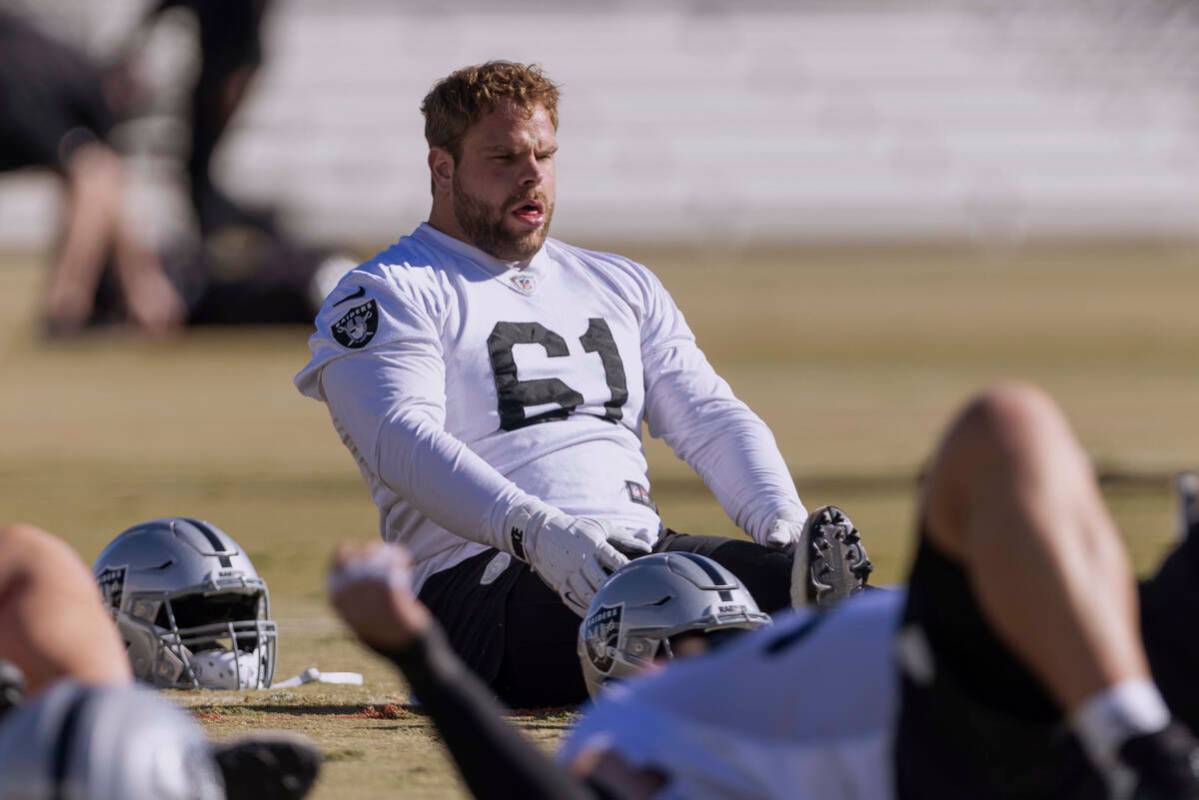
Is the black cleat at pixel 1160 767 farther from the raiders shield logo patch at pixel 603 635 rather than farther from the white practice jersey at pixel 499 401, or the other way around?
the white practice jersey at pixel 499 401

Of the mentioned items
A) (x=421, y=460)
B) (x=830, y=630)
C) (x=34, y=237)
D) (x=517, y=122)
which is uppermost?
(x=517, y=122)

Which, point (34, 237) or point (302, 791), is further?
point (34, 237)

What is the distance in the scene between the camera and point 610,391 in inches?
231

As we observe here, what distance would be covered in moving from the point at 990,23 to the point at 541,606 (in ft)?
159

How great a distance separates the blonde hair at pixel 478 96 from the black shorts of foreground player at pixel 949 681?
2.80 metres

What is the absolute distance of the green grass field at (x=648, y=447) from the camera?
678cm

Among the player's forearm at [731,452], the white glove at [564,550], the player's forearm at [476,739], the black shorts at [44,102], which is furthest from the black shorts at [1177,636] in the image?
the black shorts at [44,102]

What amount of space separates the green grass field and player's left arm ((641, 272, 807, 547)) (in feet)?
2.87

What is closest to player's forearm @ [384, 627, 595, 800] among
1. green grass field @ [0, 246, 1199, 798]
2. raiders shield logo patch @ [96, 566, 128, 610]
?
green grass field @ [0, 246, 1199, 798]

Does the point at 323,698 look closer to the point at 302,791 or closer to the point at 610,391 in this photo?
the point at 610,391

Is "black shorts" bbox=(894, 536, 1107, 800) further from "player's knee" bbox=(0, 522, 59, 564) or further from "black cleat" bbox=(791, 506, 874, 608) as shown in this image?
"black cleat" bbox=(791, 506, 874, 608)

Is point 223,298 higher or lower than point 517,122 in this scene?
lower

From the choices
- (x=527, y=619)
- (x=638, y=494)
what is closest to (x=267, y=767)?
(x=527, y=619)

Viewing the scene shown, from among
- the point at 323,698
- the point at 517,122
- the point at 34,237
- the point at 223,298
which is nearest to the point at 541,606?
the point at 323,698
